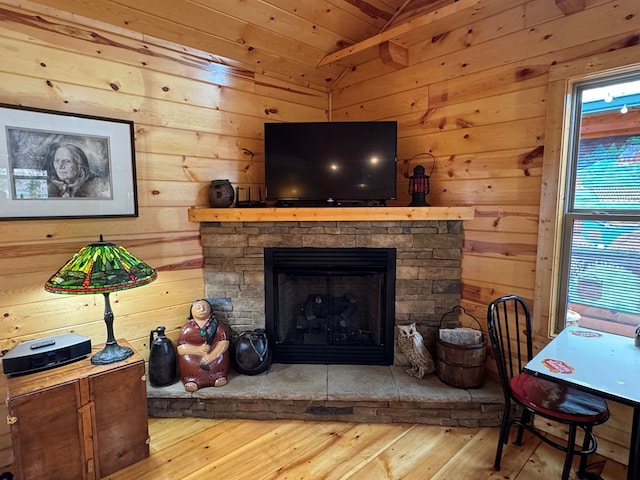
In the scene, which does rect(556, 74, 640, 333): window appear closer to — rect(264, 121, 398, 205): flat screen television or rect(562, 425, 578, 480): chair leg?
rect(562, 425, 578, 480): chair leg

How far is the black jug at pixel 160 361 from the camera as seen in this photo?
7.61 feet

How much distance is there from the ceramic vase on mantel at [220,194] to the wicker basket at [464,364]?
1811 mm

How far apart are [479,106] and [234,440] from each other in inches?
104

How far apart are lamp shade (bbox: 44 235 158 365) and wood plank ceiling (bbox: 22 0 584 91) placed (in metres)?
1.40

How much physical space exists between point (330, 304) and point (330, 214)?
2.49 ft

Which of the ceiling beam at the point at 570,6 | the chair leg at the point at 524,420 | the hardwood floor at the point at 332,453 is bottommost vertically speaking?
the hardwood floor at the point at 332,453

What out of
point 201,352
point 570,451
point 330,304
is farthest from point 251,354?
point 570,451

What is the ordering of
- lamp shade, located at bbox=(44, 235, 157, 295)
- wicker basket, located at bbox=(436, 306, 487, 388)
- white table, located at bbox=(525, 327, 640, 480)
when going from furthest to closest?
wicker basket, located at bbox=(436, 306, 487, 388) → lamp shade, located at bbox=(44, 235, 157, 295) → white table, located at bbox=(525, 327, 640, 480)

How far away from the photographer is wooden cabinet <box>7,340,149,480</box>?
1.62 metres

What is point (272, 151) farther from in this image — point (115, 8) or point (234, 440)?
point (234, 440)

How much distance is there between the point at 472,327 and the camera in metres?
2.50

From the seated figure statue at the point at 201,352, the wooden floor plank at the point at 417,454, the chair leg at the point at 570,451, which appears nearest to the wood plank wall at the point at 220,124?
the seated figure statue at the point at 201,352

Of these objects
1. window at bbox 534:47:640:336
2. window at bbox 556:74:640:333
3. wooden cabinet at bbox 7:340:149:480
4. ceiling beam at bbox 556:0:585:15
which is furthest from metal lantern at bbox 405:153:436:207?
wooden cabinet at bbox 7:340:149:480

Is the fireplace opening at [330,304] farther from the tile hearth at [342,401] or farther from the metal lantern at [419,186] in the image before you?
the metal lantern at [419,186]
